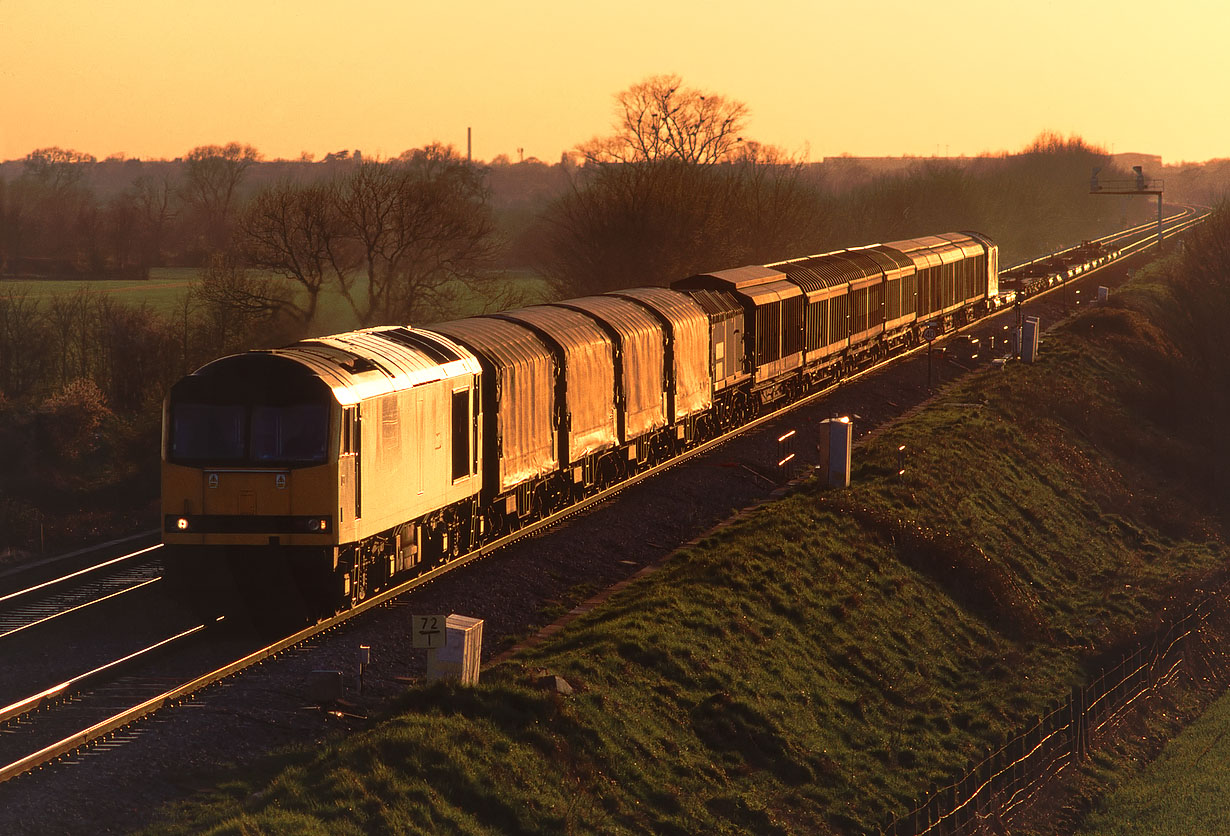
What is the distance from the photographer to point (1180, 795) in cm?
2616

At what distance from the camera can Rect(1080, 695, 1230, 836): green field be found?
960 inches

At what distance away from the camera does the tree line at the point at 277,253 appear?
40.0 meters

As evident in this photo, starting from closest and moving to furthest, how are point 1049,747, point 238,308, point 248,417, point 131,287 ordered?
point 248,417
point 1049,747
point 238,308
point 131,287

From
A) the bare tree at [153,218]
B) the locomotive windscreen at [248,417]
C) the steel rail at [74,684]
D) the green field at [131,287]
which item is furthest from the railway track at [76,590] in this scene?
the bare tree at [153,218]

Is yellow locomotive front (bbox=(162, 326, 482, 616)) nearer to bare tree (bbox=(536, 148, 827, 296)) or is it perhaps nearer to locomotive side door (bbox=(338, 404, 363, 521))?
locomotive side door (bbox=(338, 404, 363, 521))

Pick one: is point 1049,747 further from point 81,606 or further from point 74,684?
point 74,684

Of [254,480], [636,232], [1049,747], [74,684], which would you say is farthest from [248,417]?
[636,232]

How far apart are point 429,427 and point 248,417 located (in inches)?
129

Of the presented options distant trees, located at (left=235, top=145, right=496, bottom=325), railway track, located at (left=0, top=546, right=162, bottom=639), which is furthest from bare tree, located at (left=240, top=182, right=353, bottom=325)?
railway track, located at (left=0, top=546, right=162, bottom=639)

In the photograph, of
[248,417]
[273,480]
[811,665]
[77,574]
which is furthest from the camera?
[811,665]

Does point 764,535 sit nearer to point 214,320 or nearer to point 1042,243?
point 214,320

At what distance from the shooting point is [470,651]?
17.3 m

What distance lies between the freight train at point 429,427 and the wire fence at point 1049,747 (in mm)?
8297

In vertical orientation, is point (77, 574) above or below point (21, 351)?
below
